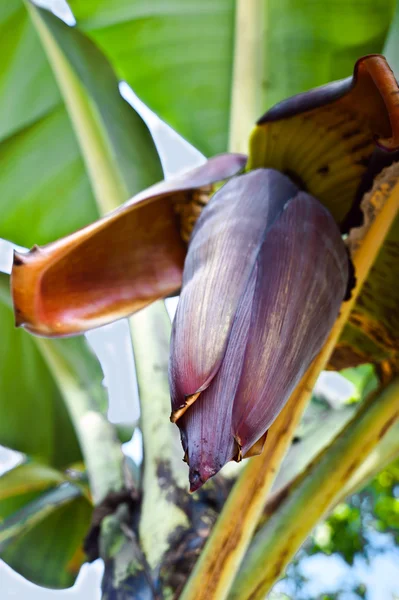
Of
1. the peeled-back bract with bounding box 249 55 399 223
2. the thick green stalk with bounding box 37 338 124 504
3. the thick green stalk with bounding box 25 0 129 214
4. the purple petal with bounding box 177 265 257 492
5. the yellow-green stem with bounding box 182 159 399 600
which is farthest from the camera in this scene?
the thick green stalk with bounding box 25 0 129 214

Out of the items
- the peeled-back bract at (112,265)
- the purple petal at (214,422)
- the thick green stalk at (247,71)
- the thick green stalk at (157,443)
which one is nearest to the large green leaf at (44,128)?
the thick green stalk at (247,71)

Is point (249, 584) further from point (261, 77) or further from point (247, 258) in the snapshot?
point (261, 77)

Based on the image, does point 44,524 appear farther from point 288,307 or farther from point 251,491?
point 288,307

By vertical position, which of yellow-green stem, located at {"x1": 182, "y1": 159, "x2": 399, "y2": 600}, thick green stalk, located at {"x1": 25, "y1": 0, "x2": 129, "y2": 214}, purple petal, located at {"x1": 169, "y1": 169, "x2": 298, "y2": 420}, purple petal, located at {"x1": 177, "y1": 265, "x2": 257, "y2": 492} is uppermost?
purple petal, located at {"x1": 169, "y1": 169, "x2": 298, "y2": 420}

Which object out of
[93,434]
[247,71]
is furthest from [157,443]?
[247,71]

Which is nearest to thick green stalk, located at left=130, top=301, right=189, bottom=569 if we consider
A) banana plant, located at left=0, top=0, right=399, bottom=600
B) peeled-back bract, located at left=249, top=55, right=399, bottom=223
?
banana plant, located at left=0, top=0, right=399, bottom=600

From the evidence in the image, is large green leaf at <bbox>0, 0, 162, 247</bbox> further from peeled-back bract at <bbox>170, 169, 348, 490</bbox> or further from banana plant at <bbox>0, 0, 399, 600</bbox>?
peeled-back bract at <bbox>170, 169, 348, 490</bbox>
